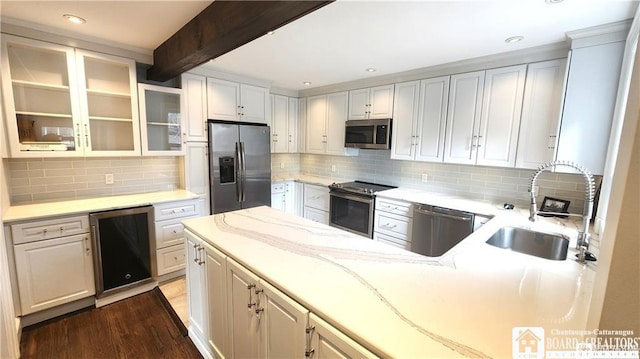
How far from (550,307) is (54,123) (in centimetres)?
382

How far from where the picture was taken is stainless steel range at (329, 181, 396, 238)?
338cm

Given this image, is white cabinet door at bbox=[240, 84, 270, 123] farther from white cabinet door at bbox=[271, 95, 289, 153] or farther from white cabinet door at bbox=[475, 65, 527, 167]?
white cabinet door at bbox=[475, 65, 527, 167]

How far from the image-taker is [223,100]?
3.45 meters

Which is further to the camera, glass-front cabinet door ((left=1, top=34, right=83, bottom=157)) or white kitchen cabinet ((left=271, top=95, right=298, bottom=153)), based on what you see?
white kitchen cabinet ((left=271, top=95, right=298, bottom=153))

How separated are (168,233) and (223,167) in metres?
1.03

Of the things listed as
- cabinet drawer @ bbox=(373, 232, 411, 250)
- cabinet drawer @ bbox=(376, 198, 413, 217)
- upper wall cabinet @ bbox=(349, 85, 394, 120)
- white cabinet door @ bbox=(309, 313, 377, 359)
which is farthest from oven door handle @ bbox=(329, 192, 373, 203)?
white cabinet door @ bbox=(309, 313, 377, 359)

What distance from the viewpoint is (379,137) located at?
3.53m

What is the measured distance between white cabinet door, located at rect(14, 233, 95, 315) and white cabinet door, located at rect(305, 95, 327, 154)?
3.09 metres

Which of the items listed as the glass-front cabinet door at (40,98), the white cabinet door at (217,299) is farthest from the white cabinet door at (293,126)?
the white cabinet door at (217,299)

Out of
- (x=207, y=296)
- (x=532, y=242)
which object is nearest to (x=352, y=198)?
(x=532, y=242)

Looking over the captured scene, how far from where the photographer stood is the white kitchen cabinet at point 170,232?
2.73 metres

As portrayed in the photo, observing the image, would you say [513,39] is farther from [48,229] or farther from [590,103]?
[48,229]

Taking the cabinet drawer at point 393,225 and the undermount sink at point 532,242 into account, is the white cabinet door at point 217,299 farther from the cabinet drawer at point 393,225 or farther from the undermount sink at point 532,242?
the cabinet drawer at point 393,225

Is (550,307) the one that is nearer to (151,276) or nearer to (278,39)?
(278,39)
